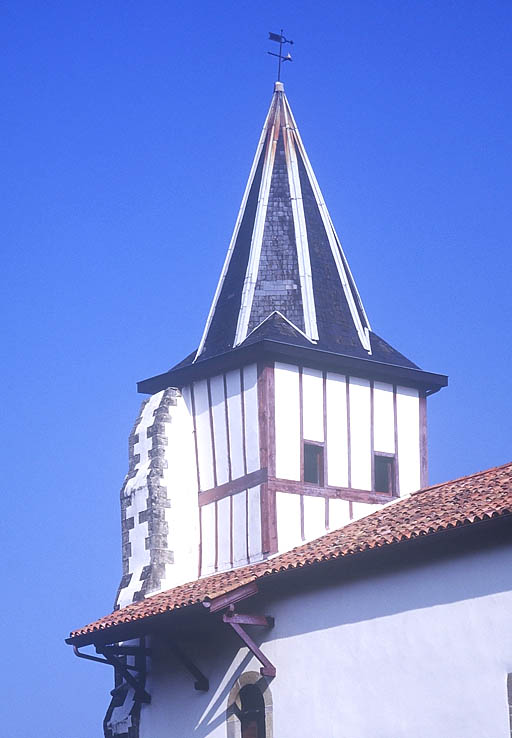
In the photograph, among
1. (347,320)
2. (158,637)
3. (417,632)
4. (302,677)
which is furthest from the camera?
(347,320)

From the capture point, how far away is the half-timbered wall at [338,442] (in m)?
20.6

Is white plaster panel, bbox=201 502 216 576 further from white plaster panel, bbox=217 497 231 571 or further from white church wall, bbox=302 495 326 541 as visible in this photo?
white church wall, bbox=302 495 326 541

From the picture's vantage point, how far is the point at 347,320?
74.1ft

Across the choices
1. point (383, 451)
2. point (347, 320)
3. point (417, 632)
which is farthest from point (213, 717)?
point (347, 320)

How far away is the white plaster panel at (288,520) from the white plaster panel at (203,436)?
5.20 feet

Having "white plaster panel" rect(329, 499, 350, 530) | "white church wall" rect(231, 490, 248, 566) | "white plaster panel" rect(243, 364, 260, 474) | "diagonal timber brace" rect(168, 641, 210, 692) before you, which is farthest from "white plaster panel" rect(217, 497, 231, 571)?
"diagonal timber brace" rect(168, 641, 210, 692)

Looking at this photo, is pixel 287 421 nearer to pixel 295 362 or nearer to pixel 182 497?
pixel 295 362

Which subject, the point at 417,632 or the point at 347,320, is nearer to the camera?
the point at 417,632

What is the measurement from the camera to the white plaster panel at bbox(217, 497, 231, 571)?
68.5ft

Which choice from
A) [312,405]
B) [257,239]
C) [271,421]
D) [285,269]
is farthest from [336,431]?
[257,239]

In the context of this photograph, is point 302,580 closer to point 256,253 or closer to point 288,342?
point 288,342

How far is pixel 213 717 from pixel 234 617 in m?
1.81

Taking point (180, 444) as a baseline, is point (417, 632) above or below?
below

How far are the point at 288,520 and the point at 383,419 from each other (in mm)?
2615
